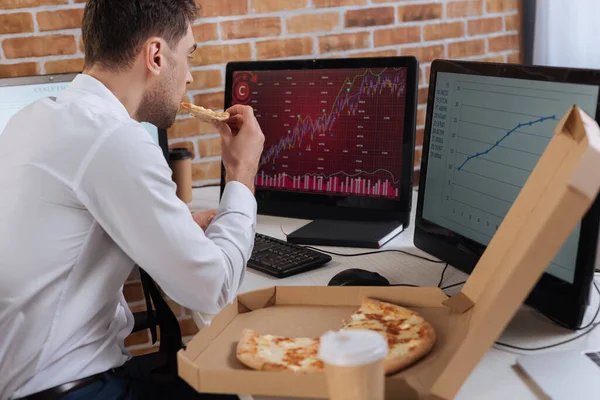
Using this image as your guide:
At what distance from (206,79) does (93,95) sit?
42.0 inches

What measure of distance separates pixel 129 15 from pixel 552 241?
3.26 ft

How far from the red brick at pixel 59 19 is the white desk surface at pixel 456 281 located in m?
0.69

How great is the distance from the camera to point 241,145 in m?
1.65

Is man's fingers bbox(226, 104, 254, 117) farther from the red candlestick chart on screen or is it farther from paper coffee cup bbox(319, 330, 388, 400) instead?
paper coffee cup bbox(319, 330, 388, 400)

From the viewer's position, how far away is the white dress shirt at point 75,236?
1.18 meters

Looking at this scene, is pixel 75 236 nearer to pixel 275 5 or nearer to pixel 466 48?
pixel 275 5

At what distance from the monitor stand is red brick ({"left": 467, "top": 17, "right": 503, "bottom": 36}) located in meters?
1.27

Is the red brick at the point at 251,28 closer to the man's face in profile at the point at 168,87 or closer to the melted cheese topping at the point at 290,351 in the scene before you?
the man's face in profile at the point at 168,87

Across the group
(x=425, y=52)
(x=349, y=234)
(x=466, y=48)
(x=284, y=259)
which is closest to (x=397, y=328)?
(x=284, y=259)

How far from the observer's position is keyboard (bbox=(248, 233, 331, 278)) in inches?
57.8

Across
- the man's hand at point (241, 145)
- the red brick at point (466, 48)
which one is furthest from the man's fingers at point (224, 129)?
the red brick at point (466, 48)

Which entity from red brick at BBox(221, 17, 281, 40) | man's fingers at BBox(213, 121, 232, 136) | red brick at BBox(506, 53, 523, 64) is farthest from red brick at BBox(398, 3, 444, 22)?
man's fingers at BBox(213, 121, 232, 136)

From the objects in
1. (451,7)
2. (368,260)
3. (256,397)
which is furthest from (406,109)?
(451,7)

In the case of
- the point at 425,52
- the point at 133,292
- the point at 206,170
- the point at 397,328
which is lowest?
the point at 133,292
